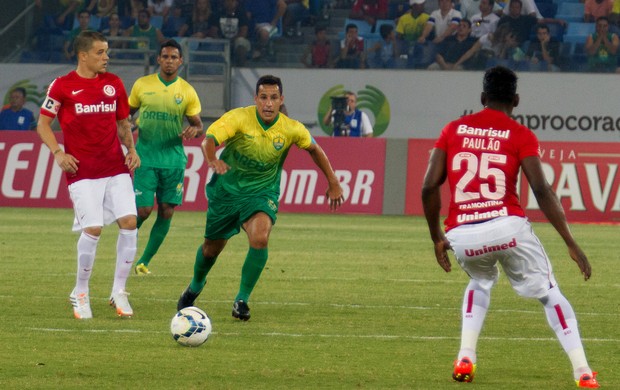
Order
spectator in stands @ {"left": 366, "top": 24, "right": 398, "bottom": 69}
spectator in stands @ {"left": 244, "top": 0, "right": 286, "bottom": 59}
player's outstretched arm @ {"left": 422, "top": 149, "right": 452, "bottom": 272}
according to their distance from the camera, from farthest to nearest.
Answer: spectator in stands @ {"left": 244, "top": 0, "right": 286, "bottom": 59}
spectator in stands @ {"left": 366, "top": 24, "right": 398, "bottom": 69}
player's outstretched arm @ {"left": 422, "top": 149, "right": 452, "bottom": 272}

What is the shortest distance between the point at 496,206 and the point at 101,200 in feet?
13.0

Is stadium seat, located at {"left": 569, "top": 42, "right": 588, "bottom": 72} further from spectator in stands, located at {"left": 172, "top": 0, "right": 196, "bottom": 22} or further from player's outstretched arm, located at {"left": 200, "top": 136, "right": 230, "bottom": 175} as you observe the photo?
player's outstretched arm, located at {"left": 200, "top": 136, "right": 230, "bottom": 175}

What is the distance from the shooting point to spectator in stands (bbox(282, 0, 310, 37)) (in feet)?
95.5

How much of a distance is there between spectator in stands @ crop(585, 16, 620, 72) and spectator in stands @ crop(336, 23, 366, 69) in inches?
187

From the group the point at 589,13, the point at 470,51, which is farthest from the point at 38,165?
the point at 589,13

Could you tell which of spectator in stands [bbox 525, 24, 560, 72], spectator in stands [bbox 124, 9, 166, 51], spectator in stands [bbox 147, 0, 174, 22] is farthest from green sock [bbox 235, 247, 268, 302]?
spectator in stands [bbox 147, 0, 174, 22]

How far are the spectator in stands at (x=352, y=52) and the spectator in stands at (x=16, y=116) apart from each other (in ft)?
21.5

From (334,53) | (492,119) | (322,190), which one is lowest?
(322,190)

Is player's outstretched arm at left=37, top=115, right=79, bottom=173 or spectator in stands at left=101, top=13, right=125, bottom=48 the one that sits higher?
player's outstretched arm at left=37, top=115, right=79, bottom=173

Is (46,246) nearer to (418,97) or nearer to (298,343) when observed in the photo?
(298,343)

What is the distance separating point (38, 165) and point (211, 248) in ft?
45.6

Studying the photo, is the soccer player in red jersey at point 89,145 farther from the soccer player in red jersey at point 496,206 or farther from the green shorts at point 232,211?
the soccer player in red jersey at point 496,206

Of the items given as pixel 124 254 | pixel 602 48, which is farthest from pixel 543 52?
pixel 124 254

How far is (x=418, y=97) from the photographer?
2797 cm
